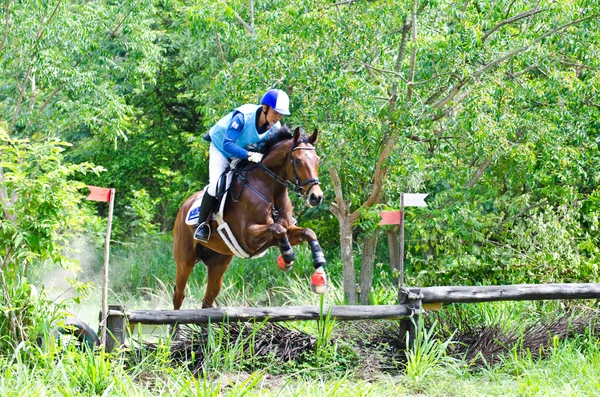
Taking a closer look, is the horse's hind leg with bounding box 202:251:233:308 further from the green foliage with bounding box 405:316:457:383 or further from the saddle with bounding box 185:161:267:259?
the green foliage with bounding box 405:316:457:383

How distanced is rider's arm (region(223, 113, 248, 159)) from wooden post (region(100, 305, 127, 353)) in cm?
187

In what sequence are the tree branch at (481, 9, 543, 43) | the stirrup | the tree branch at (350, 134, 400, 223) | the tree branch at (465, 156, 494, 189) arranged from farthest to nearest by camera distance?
the tree branch at (465, 156, 494, 189)
the tree branch at (350, 134, 400, 223)
the tree branch at (481, 9, 543, 43)
the stirrup

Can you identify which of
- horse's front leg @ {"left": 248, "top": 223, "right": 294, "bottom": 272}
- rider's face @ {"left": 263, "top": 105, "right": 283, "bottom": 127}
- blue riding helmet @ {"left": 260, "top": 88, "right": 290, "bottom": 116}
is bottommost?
horse's front leg @ {"left": 248, "top": 223, "right": 294, "bottom": 272}

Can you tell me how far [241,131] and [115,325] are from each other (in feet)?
7.34

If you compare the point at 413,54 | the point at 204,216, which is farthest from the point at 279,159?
the point at 413,54

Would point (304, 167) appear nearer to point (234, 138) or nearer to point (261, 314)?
point (234, 138)

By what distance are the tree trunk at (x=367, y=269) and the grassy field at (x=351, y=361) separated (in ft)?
9.54

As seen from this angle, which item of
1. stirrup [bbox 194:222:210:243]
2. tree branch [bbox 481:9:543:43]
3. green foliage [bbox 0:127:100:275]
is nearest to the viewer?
green foliage [bbox 0:127:100:275]

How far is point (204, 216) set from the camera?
7.80 meters

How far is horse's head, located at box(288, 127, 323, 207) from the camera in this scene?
6828 mm

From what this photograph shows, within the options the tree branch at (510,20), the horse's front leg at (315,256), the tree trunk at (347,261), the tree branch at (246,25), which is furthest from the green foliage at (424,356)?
the tree branch at (246,25)

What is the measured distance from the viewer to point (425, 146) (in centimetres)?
1143

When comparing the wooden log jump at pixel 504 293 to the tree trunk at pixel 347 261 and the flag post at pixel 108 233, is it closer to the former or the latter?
the flag post at pixel 108 233

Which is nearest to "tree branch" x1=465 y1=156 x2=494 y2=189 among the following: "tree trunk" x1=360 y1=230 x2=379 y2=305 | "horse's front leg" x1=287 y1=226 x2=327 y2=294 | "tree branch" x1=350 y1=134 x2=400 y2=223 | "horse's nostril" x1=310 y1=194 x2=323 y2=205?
"tree trunk" x1=360 y1=230 x2=379 y2=305
